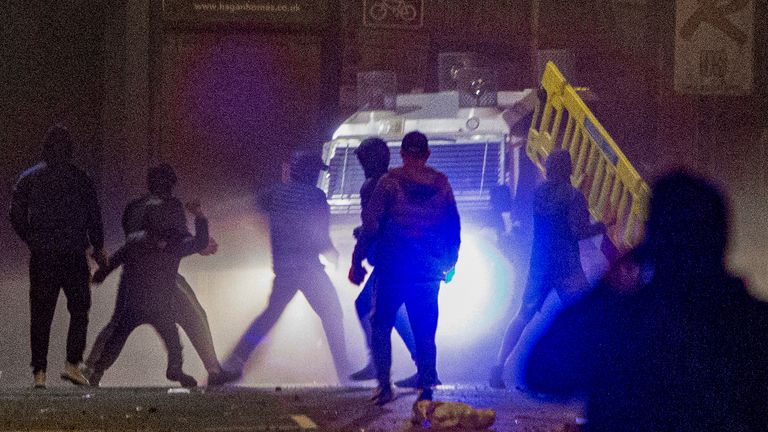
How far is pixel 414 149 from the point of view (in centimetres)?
838

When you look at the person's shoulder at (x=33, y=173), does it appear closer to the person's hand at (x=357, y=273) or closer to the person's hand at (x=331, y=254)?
the person's hand at (x=331, y=254)

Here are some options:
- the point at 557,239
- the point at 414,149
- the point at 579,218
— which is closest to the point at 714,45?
the point at 579,218

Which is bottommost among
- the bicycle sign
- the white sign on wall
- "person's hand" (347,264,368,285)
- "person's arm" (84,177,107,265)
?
"person's hand" (347,264,368,285)

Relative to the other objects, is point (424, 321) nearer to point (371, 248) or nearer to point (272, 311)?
point (371, 248)

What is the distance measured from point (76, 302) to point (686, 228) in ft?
21.7

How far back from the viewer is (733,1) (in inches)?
529

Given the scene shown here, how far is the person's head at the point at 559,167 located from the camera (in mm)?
9555

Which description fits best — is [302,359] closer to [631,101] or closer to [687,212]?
[631,101]

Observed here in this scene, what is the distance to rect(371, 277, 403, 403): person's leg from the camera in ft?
27.6

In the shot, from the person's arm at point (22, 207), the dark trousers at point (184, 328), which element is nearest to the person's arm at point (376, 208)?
the dark trousers at point (184, 328)

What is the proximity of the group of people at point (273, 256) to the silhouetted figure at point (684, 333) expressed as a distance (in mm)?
4123

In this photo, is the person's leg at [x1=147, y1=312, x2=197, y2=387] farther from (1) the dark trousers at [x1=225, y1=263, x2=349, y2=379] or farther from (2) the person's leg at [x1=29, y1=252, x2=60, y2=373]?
(2) the person's leg at [x1=29, y1=252, x2=60, y2=373]

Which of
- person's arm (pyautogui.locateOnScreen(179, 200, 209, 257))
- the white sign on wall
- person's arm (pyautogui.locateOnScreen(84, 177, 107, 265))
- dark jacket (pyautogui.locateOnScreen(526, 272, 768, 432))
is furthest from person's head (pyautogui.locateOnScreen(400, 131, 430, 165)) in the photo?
the white sign on wall

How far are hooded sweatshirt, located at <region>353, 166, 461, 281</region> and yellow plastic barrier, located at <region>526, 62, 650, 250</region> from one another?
117 inches
